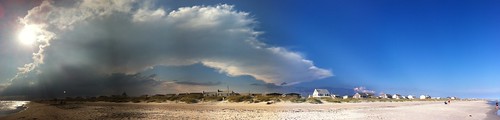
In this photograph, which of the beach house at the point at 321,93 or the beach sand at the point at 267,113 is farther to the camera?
the beach house at the point at 321,93

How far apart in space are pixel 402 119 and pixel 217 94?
137 ft

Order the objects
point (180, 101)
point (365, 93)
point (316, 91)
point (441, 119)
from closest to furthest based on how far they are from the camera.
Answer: point (441, 119) < point (180, 101) < point (316, 91) < point (365, 93)

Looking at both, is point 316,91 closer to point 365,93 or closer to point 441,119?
point 365,93

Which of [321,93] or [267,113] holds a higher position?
[321,93]

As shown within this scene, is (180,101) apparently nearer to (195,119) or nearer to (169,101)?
(169,101)

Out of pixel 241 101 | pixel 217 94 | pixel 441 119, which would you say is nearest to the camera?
pixel 441 119

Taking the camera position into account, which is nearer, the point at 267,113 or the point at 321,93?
the point at 267,113

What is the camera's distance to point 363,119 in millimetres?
24328

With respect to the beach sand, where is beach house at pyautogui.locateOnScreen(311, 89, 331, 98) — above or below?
above

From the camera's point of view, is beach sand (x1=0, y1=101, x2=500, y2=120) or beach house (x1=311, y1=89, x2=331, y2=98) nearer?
beach sand (x1=0, y1=101, x2=500, y2=120)

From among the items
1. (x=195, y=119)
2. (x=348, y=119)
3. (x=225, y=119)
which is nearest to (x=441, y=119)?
(x=348, y=119)

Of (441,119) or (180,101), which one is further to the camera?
(180,101)

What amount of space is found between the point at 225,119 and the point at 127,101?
48.6 metres

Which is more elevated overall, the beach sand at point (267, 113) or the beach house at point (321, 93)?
the beach house at point (321, 93)
